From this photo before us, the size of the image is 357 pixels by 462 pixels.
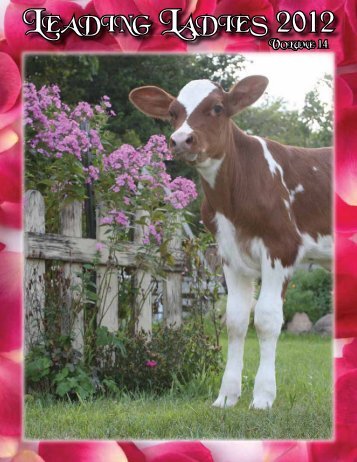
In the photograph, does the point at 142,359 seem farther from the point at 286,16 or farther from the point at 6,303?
the point at 286,16

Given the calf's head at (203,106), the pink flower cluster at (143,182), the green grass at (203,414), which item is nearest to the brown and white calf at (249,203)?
the calf's head at (203,106)

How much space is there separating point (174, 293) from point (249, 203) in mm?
1442

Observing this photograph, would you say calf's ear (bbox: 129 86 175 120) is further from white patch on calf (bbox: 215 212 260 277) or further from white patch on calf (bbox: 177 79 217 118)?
white patch on calf (bbox: 215 212 260 277)

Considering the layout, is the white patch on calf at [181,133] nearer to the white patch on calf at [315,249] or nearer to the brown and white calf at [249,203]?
the brown and white calf at [249,203]

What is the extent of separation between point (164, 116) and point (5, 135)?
751 millimetres

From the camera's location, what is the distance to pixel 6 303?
2811mm

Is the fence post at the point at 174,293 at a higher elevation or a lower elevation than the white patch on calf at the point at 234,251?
lower

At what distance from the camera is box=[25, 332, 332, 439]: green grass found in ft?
9.27

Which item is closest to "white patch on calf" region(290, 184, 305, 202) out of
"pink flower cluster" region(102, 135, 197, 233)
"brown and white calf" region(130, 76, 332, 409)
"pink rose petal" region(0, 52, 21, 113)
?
"brown and white calf" region(130, 76, 332, 409)

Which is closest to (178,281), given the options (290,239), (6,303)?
(290,239)

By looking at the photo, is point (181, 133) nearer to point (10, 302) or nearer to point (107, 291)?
point (10, 302)

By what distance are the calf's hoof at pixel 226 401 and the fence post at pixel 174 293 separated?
1214 mm

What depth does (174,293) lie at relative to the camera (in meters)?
4.61

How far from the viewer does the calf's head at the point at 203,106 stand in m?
3.11
